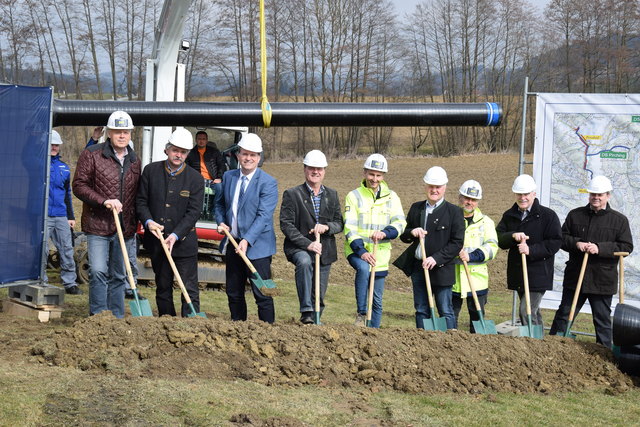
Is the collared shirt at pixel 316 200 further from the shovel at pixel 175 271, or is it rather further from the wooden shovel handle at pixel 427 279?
the shovel at pixel 175 271

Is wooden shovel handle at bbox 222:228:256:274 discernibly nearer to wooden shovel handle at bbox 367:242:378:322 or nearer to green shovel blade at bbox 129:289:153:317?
green shovel blade at bbox 129:289:153:317

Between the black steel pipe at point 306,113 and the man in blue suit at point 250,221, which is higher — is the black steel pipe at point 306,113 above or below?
above

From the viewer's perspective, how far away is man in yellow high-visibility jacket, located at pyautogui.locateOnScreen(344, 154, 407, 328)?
8.06m

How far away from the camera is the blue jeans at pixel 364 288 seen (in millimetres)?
8070

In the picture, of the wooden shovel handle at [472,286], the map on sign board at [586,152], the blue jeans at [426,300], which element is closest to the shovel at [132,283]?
the blue jeans at [426,300]

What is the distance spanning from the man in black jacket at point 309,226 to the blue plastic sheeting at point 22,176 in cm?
241

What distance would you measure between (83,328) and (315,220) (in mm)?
2399

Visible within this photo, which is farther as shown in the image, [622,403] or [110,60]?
[110,60]

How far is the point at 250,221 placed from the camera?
778 centimetres

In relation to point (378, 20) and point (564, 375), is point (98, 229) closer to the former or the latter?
point (564, 375)

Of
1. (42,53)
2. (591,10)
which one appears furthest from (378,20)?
(42,53)

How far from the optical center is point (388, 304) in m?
11.8

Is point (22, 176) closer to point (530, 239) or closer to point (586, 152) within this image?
point (530, 239)

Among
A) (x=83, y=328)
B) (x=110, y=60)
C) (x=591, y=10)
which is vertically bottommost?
(x=83, y=328)
